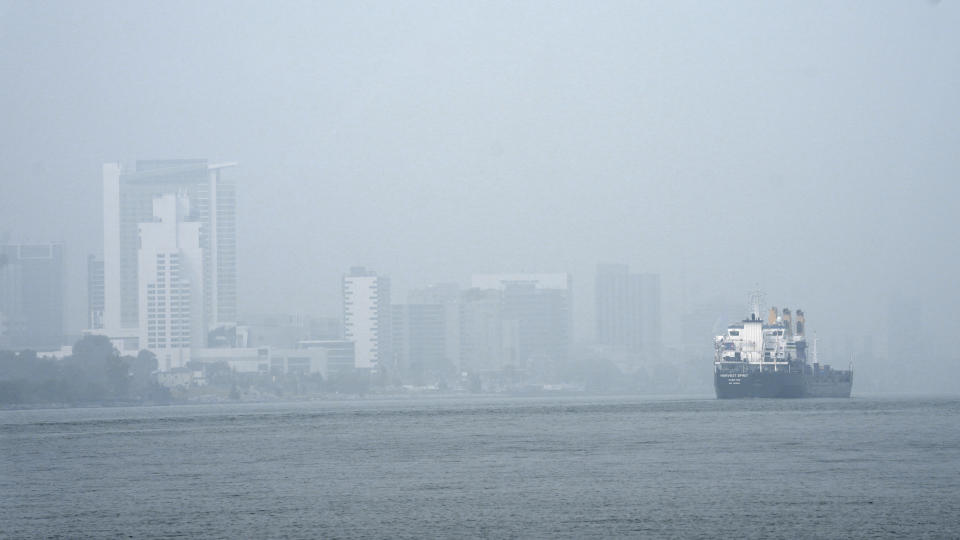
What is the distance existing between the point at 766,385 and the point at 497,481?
93.5 m

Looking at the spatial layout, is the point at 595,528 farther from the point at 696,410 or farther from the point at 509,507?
the point at 696,410

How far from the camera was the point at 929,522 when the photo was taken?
47938 millimetres

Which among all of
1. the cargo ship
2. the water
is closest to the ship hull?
the cargo ship

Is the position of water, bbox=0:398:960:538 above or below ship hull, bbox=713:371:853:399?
below

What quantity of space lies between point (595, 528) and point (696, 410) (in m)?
96.9

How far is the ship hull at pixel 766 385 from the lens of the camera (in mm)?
152125

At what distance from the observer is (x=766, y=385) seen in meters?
152

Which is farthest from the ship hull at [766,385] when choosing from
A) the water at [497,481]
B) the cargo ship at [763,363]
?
the water at [497,481]

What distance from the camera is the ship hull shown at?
152125mm

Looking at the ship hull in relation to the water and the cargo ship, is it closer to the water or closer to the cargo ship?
the cargo ship

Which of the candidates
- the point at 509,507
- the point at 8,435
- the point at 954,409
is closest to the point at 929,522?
the point at 509,507

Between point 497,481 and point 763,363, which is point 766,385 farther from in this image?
point 497,481

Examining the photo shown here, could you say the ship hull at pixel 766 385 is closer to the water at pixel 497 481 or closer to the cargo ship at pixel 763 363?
the cargo ship at pixel 763 363

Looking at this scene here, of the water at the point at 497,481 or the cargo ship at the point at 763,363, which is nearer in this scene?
the water at the point at 497,481
